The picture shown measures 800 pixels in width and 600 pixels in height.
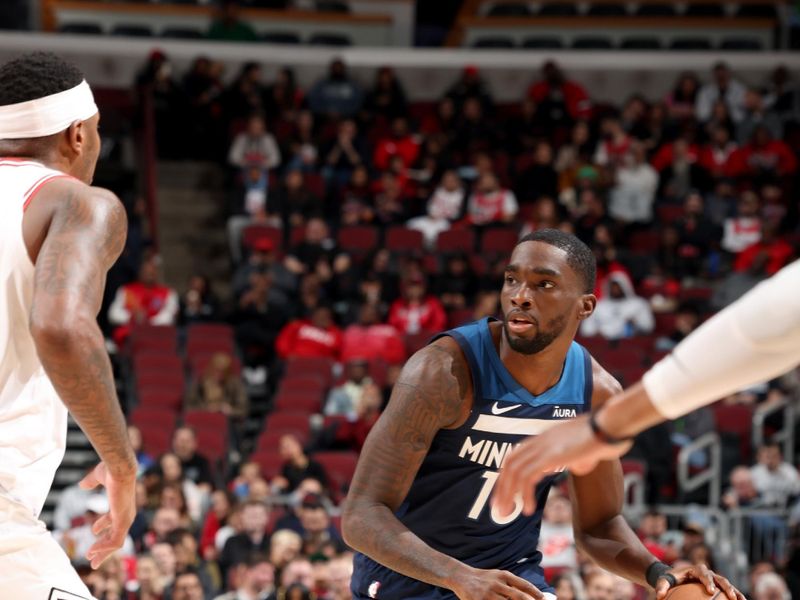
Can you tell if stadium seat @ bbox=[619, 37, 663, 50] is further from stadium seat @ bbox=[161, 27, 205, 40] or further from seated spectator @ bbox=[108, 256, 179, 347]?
seated spectator @ bbox=[108, 256, 179, 347]

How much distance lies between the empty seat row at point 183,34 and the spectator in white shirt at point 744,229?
285 inches

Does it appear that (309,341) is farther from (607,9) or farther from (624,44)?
(607,9)

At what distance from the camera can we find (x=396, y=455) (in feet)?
13.3

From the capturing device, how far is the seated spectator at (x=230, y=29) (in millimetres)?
19938

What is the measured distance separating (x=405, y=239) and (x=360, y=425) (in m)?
3.98

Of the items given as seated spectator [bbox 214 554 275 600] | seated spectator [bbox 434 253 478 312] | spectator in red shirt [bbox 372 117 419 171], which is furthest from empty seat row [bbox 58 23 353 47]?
seated spectator [bbox 214 554 275 600]

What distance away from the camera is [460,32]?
71.8 feet

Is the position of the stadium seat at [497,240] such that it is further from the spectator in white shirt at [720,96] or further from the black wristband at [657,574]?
the black wristband at [657,574]

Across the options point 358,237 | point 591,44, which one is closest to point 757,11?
point 591,44

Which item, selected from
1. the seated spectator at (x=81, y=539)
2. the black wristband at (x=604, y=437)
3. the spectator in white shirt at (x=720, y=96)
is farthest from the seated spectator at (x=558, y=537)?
the spectator in white shirt at (x=720, y=96)

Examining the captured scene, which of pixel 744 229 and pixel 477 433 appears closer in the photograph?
pixel 477 433

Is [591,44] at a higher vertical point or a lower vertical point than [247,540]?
higher

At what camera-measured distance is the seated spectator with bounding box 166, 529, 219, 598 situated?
1014 cm

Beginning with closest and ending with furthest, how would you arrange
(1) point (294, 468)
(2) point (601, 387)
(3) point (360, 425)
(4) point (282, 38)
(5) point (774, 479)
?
1. (2) point (601, 387)
2. (1) point (294, 468)
3. (5) point (774, 479)
4. (3) point (360, 425)
5. (4) point (282, 38)
